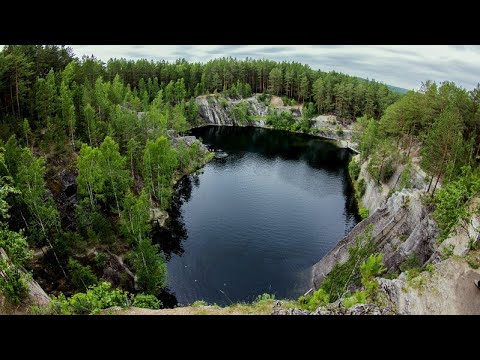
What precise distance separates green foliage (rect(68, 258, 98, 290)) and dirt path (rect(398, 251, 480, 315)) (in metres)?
26.9

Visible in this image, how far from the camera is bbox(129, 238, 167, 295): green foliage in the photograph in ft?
118

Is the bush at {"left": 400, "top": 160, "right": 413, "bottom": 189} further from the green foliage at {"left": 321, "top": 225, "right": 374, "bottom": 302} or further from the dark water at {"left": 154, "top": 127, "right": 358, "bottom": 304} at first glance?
the green foliage at {"left": 321, "top": 225, "right": 374, "bottom": 302}

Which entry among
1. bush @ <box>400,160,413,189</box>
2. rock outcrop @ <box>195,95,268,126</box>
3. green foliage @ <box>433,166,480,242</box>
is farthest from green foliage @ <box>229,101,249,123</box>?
green foliage @ <box>433,166,480,242</box>

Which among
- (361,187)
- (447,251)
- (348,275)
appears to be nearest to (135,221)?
(348,275)

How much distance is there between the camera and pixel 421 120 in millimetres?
62031

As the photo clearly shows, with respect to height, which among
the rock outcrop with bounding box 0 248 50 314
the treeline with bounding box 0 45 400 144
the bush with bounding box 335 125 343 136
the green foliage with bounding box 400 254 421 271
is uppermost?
the treeline with bounding box 0 45 400 144

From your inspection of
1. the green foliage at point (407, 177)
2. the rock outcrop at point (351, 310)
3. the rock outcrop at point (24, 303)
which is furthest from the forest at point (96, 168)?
the rock outcrop at point (351, 310)

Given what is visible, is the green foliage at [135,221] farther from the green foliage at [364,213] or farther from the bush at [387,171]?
the bush at [387,171]

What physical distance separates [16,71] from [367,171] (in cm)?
6131

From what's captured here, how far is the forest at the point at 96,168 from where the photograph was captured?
32.8 m

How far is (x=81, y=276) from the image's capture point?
33531 millimetres

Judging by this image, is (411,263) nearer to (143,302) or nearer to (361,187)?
(143,302)
